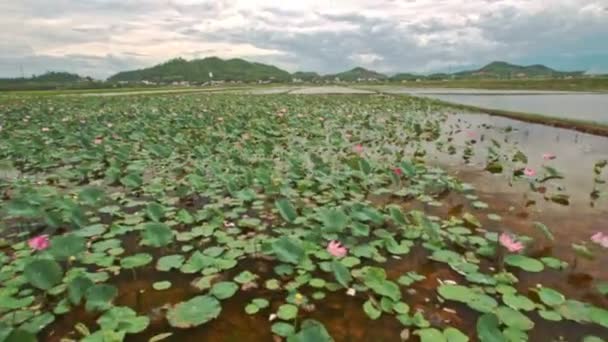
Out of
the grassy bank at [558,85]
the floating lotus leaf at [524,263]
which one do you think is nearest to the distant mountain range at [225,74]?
the grassy bank at [558,85]

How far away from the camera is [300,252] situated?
9.36ft

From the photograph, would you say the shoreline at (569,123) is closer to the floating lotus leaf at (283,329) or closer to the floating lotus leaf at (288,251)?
the floating lotus leaf at (288,251)

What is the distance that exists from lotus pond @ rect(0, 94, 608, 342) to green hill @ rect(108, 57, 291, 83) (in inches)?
3925

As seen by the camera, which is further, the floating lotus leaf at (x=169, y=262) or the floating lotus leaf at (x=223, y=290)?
the floating lotus leaf at (x=169, y=262)

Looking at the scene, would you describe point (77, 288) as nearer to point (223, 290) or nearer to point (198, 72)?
point (223, 290)

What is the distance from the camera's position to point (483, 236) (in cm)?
349

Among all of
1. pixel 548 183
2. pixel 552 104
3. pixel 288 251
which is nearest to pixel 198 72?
pixel 552 104

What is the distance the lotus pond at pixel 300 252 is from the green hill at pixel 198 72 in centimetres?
9971

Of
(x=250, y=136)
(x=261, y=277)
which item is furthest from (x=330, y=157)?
(x=261, y=277)

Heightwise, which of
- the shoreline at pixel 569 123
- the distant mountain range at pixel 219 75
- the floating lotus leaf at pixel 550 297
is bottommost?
the floating lotus leaf at pixel 550 297

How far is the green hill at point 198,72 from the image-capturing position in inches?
4345

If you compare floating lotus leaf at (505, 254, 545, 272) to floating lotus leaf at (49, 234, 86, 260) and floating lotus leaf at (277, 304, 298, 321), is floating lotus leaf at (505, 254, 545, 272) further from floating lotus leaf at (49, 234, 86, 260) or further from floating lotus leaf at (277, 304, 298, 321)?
floating lotus leaf at (49, 234, 86, 260)

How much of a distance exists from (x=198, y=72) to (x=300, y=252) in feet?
411

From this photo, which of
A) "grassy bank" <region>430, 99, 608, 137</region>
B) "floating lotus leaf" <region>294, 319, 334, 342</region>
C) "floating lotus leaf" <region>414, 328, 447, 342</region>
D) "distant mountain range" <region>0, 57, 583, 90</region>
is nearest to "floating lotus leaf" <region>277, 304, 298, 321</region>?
"floating lotus leaf" <region>294, 319, 334, 342</region>
